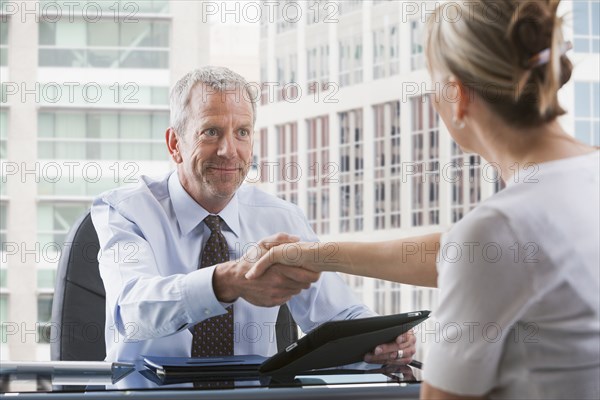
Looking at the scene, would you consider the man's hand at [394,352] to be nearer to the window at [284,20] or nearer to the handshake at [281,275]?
the handshake at [281,275]

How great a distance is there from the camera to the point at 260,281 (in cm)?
135

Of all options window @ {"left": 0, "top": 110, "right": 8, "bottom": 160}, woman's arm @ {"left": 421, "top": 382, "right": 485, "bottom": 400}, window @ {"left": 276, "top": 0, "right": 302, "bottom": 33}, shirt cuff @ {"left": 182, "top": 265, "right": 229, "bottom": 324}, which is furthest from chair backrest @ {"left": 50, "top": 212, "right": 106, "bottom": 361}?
window @ {"left": 276, "top": 0, "right": 302, "bottom": 33}

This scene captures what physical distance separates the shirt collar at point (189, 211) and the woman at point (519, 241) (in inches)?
40.5

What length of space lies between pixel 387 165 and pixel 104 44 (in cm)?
543

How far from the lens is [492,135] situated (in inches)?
32.0

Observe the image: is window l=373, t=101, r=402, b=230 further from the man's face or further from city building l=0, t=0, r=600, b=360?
the man's face

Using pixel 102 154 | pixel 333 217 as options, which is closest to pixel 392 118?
pixel 333 217

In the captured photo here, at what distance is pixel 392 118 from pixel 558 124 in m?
15.1

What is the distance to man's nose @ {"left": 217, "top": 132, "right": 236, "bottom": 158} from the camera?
5.90 ft

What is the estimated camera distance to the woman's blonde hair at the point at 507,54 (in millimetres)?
767

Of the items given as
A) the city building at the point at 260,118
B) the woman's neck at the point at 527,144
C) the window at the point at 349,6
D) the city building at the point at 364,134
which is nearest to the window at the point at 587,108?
the city building at the point at 260,118

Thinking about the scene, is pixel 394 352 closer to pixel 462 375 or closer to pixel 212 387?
pixel 212 387

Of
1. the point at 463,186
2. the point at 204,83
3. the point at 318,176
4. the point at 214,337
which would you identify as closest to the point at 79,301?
the point at 214,337

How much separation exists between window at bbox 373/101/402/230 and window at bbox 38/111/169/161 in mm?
4514
